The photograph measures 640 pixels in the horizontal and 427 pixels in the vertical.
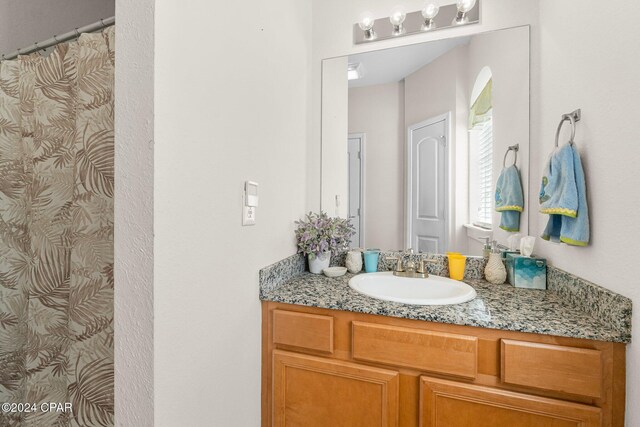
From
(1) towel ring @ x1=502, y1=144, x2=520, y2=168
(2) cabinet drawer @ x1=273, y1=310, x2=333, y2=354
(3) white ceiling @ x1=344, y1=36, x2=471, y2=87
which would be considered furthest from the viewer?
(3) white ceiling @ x1=344, y1=36, x2=471, y2=87

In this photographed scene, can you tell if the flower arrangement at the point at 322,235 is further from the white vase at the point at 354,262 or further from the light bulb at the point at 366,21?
the light bulb at the point at 366,21

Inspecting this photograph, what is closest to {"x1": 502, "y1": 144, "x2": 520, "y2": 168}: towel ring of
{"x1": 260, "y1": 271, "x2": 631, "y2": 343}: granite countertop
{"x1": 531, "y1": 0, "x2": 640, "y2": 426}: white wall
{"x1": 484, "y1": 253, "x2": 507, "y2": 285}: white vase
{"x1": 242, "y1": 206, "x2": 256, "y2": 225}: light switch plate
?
{"x1": 531, "y1": 0, "x2": 640, "y2": 426}: white wall

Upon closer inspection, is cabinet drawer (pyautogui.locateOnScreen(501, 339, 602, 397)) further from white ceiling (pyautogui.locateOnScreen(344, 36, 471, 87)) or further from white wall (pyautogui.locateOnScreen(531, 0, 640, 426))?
white ceiling (pyautogui.locateOnScreen(344, 36, 471, 87))

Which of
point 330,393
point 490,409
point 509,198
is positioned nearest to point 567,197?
point 509,198

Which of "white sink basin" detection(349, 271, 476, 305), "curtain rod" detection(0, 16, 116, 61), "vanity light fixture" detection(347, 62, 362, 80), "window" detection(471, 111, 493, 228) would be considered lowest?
"white sink basin" detection(349, 271, 476, 305)

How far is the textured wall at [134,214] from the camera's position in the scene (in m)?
0.67

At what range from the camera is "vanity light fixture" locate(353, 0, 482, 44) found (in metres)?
1.38

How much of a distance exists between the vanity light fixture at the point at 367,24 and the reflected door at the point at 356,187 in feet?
1.71

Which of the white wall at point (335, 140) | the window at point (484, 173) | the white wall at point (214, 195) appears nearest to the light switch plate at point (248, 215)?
the white wall at point (214, 195)

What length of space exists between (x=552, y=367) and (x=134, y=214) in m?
1.20

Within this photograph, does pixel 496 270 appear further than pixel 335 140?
No

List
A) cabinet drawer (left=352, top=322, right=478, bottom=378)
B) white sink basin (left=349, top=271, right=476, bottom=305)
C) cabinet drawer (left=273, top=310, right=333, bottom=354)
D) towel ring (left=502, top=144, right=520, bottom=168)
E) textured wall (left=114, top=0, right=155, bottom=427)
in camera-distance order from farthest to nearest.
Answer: towel ring (left=502, top=144, right=520, bottom=168), white sink basin (left=349, top=271, right=476, bottom=305), cabinet drawer (left=273, top=310, right=333, bottom=354), cabinet drawer (left=352, top=322, right=478, bottom=378), textured wall (left=114, top=0, right=155, bottom=427)

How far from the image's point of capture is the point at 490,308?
990 millimetres

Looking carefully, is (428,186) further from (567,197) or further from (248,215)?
(248,215)
